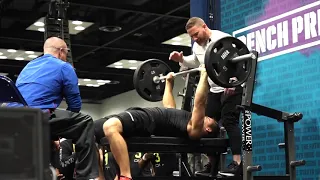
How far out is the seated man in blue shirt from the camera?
350 centimetres

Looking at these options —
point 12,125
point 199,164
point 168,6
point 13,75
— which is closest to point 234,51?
point 199,164

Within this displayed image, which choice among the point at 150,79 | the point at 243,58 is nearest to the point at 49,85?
the point at 243,58

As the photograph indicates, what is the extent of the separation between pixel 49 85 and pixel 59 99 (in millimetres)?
150

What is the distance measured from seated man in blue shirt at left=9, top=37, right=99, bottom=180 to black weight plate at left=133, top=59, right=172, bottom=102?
3.74ft

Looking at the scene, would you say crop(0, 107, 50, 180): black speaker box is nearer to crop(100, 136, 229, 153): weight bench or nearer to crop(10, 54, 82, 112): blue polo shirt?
crop(10, 54, 82, 112): blue polo shirt

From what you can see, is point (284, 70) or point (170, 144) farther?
point (284, 70)

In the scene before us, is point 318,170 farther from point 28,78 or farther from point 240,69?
point 28,78

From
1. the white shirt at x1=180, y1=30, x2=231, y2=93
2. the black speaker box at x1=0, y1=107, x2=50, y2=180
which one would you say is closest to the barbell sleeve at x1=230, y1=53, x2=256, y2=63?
the white shirt at x1=180, y1=30, x2=231, y2=93

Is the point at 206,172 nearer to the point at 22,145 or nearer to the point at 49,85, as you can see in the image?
the point at 49,85

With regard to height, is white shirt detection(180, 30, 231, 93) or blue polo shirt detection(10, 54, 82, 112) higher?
white shirt detection(180, 30, 231, 93)

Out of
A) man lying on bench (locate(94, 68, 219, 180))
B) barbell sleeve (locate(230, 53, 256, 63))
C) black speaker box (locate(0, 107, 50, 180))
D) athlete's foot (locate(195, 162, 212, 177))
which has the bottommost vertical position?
athlete's foot (locate(195, 162, 212, 177))

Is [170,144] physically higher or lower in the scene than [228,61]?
lower

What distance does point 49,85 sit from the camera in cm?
367

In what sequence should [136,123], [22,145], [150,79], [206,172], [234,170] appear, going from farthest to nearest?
[150,79], [206,172], [234,170], [136,123], [22,145]
